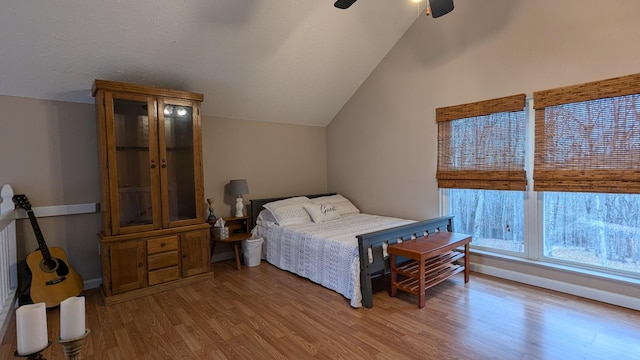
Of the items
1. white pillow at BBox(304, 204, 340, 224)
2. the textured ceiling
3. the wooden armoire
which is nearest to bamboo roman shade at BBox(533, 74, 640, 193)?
the textured ceiling

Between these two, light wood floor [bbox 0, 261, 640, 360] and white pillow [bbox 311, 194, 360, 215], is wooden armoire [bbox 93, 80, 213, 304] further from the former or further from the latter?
white pillow [bbox 311, 194, 360, 215]

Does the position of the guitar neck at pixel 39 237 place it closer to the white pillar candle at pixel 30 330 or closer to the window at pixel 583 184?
the white pillar candle at pixel 30 330

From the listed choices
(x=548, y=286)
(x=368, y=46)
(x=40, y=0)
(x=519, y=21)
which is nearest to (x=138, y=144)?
(x=40, y=0)

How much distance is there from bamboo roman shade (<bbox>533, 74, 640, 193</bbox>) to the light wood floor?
1084mm

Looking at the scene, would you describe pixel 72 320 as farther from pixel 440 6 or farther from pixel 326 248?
pixel 440 6

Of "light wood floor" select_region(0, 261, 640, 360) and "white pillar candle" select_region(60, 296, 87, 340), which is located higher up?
"white pillar candle" select_region(60, 296, 87, 340)

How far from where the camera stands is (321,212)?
434 centimetres

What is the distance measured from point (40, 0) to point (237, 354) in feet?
9.55

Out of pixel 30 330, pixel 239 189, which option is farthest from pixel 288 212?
pixel 30 330

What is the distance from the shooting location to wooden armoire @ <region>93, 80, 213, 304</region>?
117 inches

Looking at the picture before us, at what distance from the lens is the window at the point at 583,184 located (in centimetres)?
268

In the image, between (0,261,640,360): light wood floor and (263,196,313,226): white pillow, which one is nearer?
(0,261,640,360): light wood floor

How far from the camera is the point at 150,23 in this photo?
2.77 meters

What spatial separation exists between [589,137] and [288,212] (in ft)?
10.6
